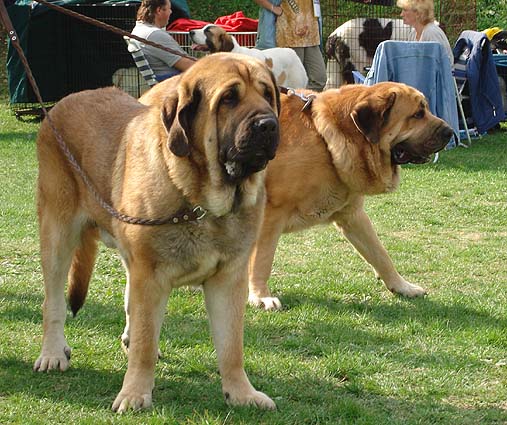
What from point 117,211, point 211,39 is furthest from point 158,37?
point 117,211

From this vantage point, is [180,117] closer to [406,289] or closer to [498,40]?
[406,289]

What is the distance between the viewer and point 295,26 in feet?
37.7

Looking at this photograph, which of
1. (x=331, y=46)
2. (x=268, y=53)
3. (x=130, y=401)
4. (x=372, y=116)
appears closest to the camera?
(x=130, y=401)

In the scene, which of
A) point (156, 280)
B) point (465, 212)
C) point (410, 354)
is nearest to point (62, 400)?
point (156, 280)

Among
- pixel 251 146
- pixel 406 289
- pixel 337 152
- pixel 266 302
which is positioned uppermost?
pixel 251 146

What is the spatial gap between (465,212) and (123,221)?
495 centimetres

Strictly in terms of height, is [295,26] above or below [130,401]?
above

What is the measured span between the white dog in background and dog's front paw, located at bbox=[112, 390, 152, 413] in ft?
22.4

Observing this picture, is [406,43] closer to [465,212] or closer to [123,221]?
[465,212]

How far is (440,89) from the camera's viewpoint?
10.3 meters

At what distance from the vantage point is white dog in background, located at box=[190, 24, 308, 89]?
10.3m

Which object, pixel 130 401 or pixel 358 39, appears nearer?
pixel 130 401

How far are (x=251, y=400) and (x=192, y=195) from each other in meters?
0.91

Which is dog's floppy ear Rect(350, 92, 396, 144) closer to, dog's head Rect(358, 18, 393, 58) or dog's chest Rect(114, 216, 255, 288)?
dog's chest Rect(114, 216, 255, 288)
